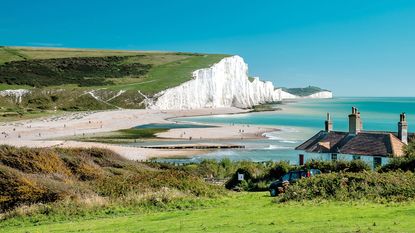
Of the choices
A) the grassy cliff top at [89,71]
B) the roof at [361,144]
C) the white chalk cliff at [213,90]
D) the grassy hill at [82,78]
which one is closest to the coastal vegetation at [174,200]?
the roof at [361,144]

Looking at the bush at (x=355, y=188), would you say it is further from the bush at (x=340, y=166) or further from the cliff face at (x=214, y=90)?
the cliff face at (x=214, y=90)

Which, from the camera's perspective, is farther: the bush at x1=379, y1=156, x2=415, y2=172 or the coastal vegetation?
the bush at x1=379, y1=156, x2=415, y2=172

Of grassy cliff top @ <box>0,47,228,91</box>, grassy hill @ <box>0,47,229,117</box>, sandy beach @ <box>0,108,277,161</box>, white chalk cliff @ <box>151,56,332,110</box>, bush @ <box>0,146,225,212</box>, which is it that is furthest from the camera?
grassy cliff top @ <box>0,47,228,91</box>

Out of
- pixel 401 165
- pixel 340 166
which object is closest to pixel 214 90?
pixel 340 166

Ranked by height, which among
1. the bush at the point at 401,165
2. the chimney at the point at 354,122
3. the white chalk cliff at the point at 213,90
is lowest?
the bush at the point at 401,165

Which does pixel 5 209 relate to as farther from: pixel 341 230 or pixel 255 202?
pixel 341 230

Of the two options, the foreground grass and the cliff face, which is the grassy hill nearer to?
the cliff face

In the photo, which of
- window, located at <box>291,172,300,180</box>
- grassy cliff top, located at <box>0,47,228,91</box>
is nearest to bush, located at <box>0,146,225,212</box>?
window, located at <box>291,172,300,180</box>
